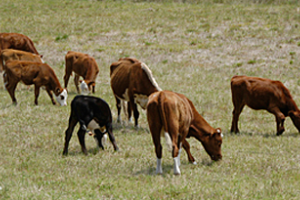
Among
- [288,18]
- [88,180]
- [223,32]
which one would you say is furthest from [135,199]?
[288,18]

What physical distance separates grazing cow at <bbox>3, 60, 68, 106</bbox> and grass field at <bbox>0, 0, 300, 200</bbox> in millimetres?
663

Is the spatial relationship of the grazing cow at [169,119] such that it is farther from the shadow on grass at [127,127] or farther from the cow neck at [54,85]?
the cow neck at [54,85]

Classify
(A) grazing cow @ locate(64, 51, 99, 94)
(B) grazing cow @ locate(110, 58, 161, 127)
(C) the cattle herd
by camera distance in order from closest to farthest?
(C) the cattle herd
(B) grazing cow @ locate(110, 58, 161, 127)
(A) grazing cow @ locate(64, 51, 99, 94)

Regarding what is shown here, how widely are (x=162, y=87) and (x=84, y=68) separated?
12.0 feet

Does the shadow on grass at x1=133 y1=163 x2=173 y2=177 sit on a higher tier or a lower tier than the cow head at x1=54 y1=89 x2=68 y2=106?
higher

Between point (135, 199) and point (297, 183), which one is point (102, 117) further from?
point (297, 183)

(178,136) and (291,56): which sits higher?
(178,136)

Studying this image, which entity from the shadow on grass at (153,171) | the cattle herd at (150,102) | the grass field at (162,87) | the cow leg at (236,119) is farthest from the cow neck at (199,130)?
the cow leg at (236,119)

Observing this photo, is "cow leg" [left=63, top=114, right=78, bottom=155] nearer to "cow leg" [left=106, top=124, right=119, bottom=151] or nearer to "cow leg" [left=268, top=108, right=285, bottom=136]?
"cow leg" [left=106, top=124, right=119, bottom=151]

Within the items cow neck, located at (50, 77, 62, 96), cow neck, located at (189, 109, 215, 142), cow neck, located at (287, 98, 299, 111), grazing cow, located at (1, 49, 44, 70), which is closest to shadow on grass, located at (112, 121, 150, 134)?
cow neck, located at (50, 77, 62, 96)

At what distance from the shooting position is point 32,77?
15.0m

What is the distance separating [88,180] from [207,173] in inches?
92.2

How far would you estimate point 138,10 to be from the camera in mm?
37844

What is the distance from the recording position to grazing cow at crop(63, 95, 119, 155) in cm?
908
